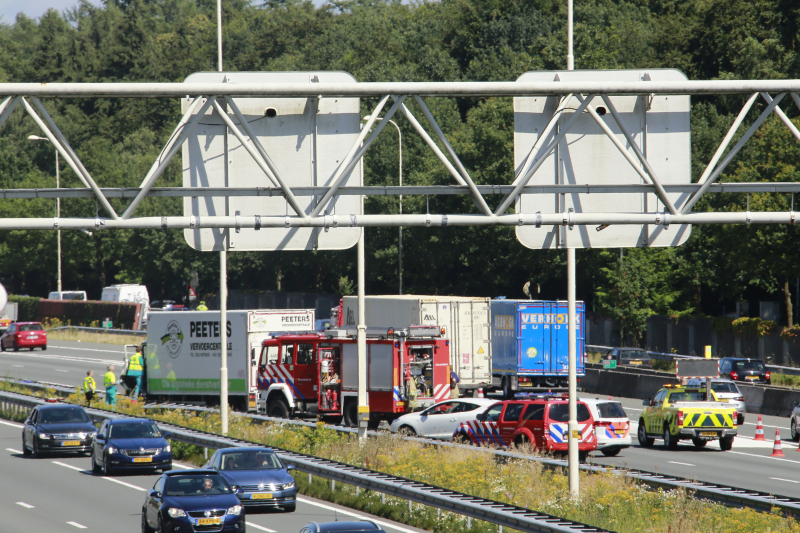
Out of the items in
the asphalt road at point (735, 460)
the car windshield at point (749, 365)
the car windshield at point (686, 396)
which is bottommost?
the asphalt road at point (735, 460)

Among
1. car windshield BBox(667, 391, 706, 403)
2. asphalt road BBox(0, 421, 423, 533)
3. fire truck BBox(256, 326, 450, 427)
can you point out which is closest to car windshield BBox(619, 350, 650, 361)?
car windshield BBox(667, 391, 706, 403)

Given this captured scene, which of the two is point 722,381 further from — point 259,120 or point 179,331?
point 259,120

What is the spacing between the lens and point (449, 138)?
7688cm

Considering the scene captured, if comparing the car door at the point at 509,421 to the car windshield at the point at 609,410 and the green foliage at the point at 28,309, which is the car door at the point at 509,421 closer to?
the car windshield at the point at 609,410

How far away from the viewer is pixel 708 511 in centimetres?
1561

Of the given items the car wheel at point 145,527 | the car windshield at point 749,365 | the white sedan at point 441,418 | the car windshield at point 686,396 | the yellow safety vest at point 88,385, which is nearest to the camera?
the car wheel at point 145,527

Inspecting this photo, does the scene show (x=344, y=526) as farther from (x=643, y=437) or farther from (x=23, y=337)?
(x=23, y=337)

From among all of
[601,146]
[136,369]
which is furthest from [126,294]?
[601,146]

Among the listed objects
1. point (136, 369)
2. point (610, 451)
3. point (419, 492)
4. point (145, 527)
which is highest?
point (136, 369)

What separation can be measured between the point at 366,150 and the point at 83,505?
12.2 meters

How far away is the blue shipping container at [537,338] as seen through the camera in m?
39.6

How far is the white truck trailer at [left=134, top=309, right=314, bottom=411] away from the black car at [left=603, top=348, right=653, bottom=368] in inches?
778

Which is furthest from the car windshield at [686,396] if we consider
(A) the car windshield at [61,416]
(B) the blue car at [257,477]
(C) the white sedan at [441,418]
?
(A) the car windshield at [61,416]

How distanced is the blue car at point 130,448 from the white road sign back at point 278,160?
13.6 meters
